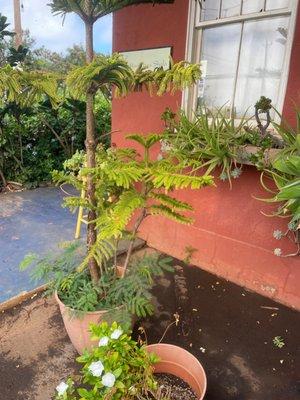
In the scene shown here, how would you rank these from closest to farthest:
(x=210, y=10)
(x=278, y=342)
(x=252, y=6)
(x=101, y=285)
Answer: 1. (x=101, y=285)
2. (x=278, y=342)
3. (x=252, y=6)
4. (x=210, y=10)

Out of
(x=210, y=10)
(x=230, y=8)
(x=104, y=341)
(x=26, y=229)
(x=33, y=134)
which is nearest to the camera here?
(x=104, y=341)

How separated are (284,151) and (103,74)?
128cm

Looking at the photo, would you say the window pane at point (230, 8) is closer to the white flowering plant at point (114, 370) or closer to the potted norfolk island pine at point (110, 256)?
the potted norfolk island pine at point (110, 256)

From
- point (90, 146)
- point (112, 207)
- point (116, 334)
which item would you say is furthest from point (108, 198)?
point (116, 334)

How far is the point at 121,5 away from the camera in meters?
1.72

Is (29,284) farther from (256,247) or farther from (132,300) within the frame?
(256,247)

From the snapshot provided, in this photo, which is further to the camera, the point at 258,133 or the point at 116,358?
the point at 258,133

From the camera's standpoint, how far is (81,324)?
6.13 ft

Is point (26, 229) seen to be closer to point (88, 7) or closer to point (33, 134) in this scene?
point (33, 134)

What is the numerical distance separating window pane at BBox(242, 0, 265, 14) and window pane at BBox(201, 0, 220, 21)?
243 mm

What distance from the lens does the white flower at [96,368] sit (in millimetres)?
1245

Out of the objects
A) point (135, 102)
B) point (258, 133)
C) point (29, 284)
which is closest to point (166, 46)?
point (135, 102)

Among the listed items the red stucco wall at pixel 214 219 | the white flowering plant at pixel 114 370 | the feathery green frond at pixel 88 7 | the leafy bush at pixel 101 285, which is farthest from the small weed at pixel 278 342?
the feathery green frond at pixel 88 7

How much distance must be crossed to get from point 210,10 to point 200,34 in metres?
0.19
